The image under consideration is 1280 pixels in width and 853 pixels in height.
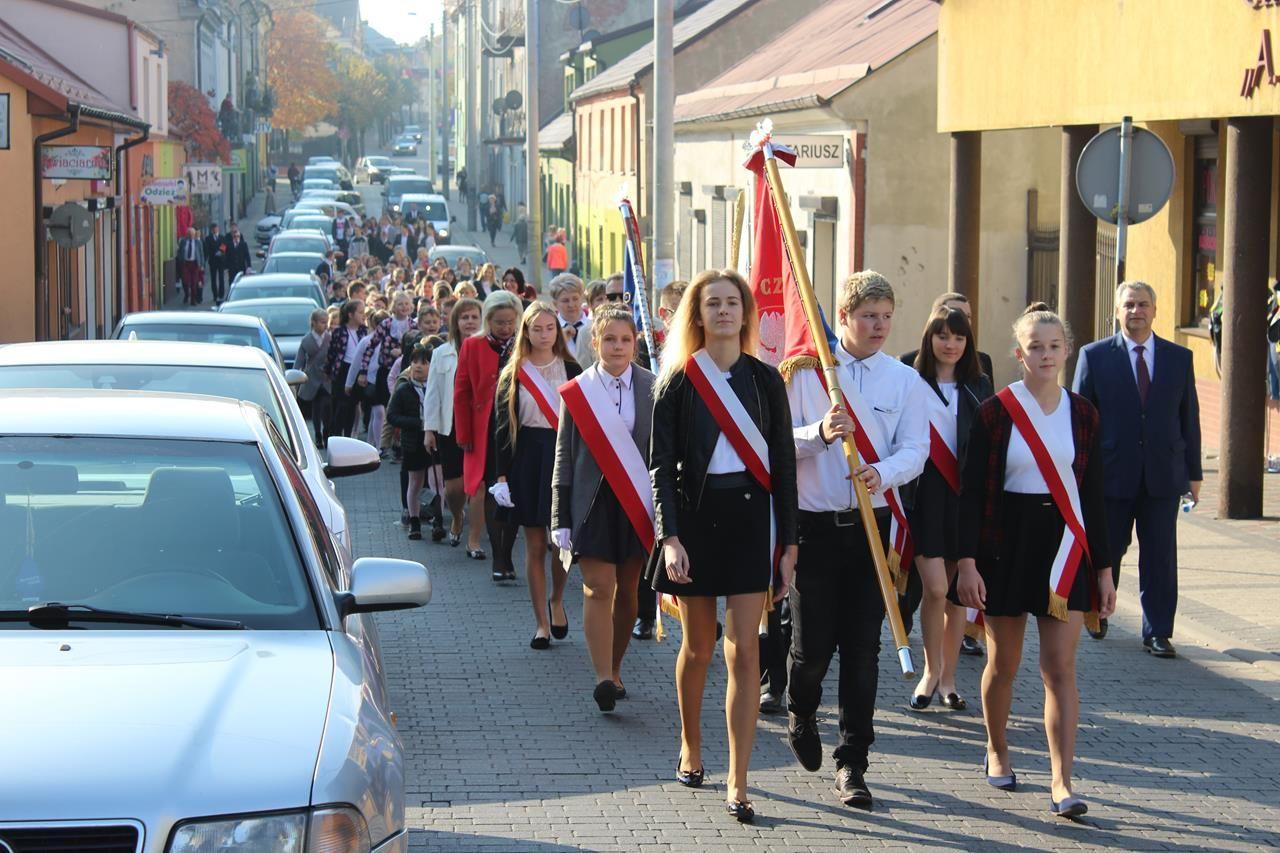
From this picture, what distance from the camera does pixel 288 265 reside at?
3897 cm

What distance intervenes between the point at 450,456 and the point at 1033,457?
7318 mm

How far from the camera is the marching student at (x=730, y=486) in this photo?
21.5 feet

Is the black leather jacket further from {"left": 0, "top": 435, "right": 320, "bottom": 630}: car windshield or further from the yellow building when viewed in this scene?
the yellow building

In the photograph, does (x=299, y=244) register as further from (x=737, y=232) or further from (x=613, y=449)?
(x=613, y=449)

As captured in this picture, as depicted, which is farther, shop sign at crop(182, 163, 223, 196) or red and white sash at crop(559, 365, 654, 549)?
shop sign at crop(182, 163, 223, 196)

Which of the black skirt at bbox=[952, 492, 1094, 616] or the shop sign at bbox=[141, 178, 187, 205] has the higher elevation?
the shop sign at bbox=[141, 178, 187, 205]

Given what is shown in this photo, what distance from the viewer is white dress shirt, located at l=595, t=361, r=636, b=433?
→ 8461 millimetres

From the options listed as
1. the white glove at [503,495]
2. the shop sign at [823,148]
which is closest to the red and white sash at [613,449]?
the white glove at [503,495]

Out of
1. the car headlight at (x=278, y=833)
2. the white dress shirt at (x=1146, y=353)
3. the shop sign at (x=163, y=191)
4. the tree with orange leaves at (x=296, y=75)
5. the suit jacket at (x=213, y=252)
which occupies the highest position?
the tree with orange leaves at (x=296, y=75)

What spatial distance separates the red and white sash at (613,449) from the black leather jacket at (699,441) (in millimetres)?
1668

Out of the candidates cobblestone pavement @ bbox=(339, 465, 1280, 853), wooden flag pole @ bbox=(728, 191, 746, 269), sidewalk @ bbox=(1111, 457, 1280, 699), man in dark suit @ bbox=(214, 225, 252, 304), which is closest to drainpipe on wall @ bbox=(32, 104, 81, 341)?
man in dark suit @ bbox=(214, 225, 252, 304)

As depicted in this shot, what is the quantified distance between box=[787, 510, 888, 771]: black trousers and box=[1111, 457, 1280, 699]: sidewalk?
289 centimetres

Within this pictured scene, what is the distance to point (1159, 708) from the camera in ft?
27.9

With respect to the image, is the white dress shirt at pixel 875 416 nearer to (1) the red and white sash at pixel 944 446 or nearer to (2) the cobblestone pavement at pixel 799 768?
(1) the red and white sash at pixel 944 446
